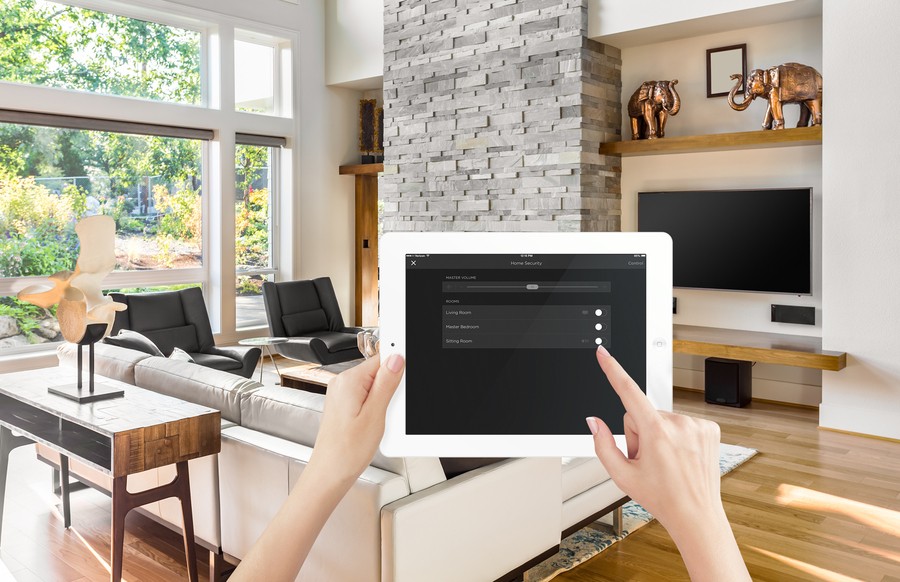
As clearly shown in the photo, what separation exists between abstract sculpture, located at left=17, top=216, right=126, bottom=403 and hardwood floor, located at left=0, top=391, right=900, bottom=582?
0.68 metres

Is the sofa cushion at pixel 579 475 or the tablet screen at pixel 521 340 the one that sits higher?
the tablet screen at pixel 521 340

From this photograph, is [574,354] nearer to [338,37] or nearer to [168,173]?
[168,173]

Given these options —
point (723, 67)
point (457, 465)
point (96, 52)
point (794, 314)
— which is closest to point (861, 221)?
point (794, 314)

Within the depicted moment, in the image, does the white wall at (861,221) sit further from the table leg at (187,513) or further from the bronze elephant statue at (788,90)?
the table leg at (187,513)

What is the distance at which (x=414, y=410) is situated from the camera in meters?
0.78

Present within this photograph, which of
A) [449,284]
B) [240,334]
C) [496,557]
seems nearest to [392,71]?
[240,334]

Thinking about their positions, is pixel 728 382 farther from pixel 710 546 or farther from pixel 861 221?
pixel 710 546

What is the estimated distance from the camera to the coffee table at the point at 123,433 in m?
2.15

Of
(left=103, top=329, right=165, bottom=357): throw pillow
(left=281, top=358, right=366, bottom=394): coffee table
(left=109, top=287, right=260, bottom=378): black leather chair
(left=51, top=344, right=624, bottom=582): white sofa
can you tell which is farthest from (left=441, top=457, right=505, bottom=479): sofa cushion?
(left=109, top=287, right=260, bottom=378): black leather chair

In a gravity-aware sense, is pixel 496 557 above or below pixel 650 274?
below

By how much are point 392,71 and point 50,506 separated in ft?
15.6

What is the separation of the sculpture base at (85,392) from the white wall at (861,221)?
3961 mm

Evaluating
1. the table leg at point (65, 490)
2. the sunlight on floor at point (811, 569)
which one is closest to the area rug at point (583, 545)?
the sunlight on floor at point (811, 569)

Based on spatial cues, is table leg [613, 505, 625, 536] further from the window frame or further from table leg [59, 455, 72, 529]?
the window frame
